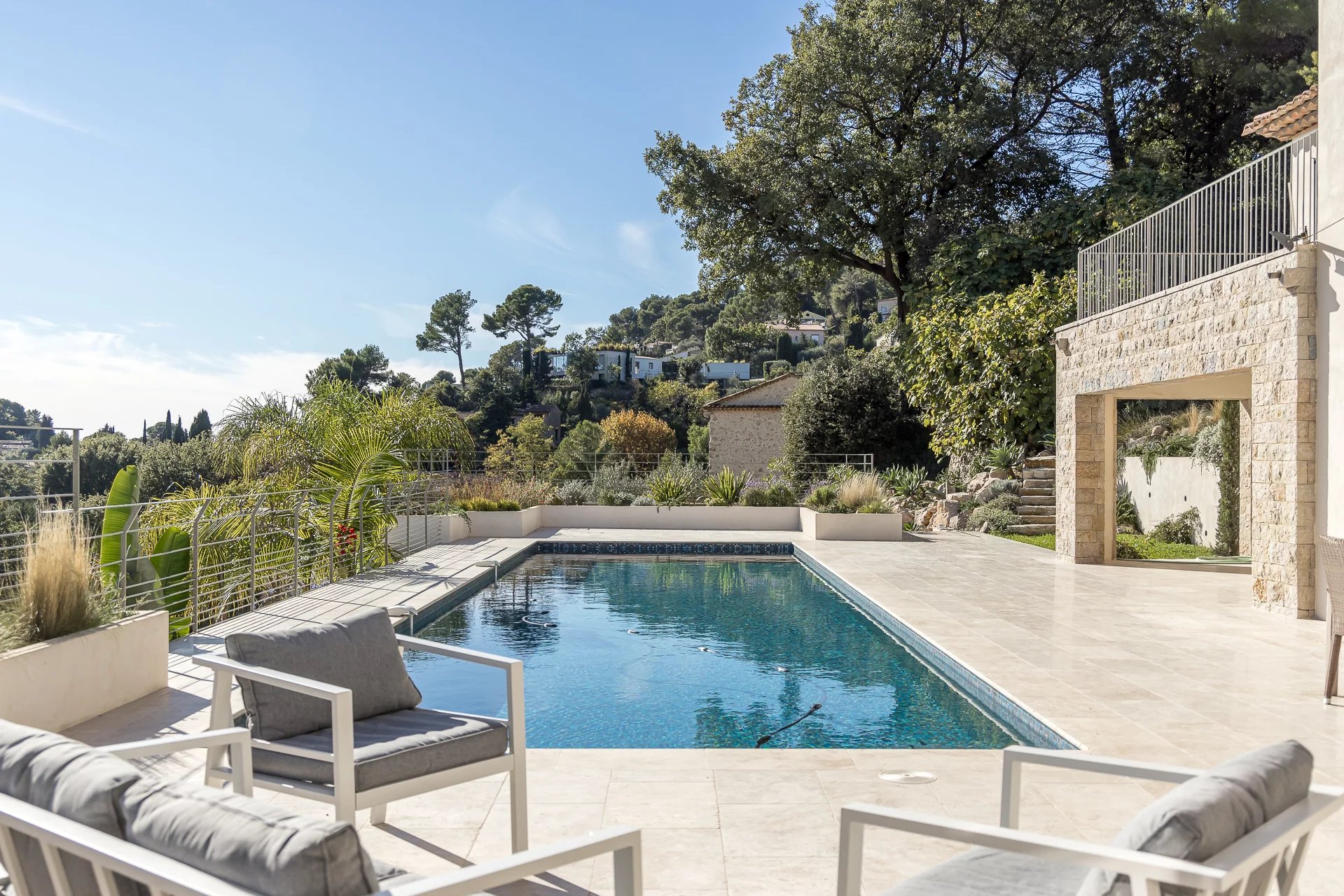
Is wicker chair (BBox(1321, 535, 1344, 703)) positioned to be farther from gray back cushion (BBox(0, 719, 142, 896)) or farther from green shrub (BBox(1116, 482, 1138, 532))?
green shrub (BBox(1116, 482, 1138, 532))

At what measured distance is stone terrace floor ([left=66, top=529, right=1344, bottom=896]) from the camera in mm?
3178

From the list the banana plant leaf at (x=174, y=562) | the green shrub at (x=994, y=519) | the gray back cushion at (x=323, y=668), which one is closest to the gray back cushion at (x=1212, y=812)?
the gray back cushion at (x=323, y=668)

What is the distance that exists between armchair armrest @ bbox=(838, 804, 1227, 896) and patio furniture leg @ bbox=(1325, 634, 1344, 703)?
449cm

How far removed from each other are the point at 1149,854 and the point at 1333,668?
4.66 metres

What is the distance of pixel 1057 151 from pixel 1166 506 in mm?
9518

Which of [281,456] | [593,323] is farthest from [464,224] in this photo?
[593,323]

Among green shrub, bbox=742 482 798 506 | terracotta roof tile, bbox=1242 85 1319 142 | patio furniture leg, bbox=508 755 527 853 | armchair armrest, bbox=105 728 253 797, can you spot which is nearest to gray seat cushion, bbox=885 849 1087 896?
patio furniture leg, bbox=508 755 527 853

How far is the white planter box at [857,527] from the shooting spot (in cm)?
1518

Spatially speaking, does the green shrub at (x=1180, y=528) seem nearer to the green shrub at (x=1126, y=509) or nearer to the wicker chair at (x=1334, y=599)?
the green shrub at (x=1126, y=509)

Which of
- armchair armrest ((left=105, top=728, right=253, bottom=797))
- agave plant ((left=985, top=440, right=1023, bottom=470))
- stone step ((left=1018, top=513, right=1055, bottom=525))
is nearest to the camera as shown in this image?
armchair armrest ((left=105, top=728, right=253, bottom=797))

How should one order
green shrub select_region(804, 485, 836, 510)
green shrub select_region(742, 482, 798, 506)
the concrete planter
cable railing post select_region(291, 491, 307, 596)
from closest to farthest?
the concrete planter, cable railing post select_region(291, 491, 307, 596), green shrub select_region(804, 485, 836, 510), green shrub select_region(742, 482, 798, 506)

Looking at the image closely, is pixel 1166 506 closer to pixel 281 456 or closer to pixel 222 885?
pixel 281 456

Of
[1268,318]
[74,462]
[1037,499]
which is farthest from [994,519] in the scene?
[74,462]

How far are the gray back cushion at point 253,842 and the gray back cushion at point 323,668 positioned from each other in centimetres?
154
